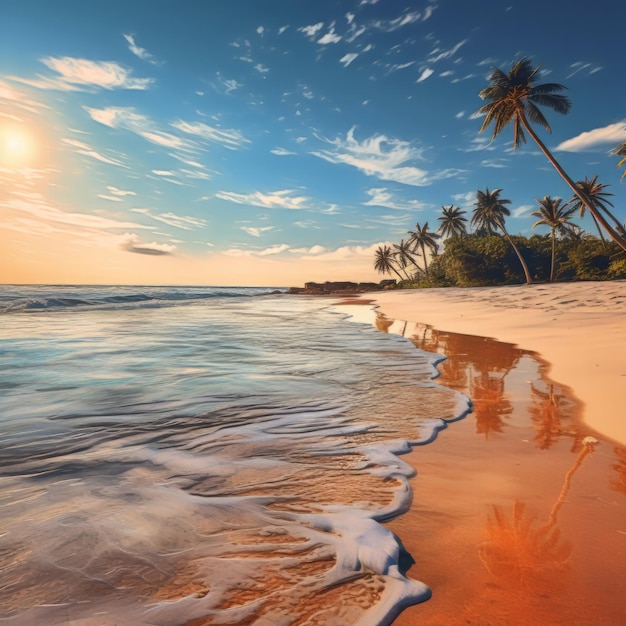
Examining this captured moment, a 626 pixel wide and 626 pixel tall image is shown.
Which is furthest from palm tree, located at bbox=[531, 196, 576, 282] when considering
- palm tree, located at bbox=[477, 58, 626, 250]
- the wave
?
the wave

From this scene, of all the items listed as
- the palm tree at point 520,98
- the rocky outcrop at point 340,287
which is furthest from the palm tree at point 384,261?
the palm tree at point 520,98

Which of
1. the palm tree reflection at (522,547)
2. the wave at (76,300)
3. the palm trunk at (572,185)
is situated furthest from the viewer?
the wave at (76,300)

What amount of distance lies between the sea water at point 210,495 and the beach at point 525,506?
0.61ft

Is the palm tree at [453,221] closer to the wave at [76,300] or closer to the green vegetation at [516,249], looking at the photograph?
the green vegetation at [516,249]

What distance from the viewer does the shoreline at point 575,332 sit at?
4.50 metres

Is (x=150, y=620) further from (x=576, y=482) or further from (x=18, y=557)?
(x=576, y=482)

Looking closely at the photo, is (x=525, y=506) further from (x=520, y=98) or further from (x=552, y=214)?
(x=552, y=214)

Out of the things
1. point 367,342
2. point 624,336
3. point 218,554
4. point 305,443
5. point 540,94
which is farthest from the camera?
point 540,94

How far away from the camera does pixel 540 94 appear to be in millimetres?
21719

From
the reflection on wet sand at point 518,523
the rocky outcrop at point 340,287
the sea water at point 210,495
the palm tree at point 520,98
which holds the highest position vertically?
the palm tree at point 520,98

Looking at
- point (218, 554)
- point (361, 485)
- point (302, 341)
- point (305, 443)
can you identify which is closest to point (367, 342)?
point (302, 341)

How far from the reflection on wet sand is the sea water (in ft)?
0.54

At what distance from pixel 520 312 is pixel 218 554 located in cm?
1669

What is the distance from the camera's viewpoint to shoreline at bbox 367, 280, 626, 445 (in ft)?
14.8
